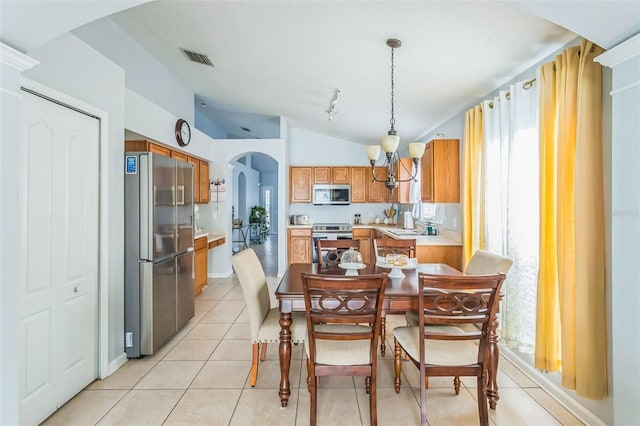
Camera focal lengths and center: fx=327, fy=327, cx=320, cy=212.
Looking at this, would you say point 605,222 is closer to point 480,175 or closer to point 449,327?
point 449,327

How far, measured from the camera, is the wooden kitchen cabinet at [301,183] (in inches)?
261

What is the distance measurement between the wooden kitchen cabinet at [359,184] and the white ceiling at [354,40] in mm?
1905

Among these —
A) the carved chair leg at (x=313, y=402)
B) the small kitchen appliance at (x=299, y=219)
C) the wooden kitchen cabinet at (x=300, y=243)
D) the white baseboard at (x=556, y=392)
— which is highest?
the small kitchen appliance at (x=299, y=219)

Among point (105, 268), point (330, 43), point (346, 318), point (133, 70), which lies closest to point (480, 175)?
point (330, 43)

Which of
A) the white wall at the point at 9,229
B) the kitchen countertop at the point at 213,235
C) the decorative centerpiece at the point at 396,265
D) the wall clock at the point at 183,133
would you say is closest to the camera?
the white wall at the point at 9,229

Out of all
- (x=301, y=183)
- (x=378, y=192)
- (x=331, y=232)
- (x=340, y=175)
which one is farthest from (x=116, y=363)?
(x=378, y=192)

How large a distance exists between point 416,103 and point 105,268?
3509mm

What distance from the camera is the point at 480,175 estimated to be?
10.5 ft

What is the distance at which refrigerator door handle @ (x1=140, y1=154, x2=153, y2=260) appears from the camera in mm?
2760

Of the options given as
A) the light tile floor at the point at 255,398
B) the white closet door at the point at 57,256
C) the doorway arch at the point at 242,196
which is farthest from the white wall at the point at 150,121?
the doorway arch at the point at 242,196

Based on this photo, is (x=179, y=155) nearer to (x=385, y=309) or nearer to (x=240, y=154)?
(x=240, y=154)

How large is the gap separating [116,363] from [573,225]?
3.46 m

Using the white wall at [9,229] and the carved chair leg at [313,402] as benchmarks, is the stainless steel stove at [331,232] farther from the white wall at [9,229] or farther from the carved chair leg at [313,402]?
the white wall at [9,229]

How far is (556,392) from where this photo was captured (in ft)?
7.34
